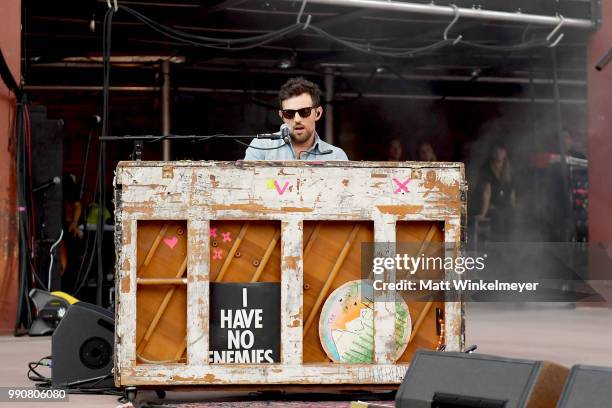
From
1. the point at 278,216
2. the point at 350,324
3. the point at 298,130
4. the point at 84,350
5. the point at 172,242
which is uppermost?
the point at 298,130

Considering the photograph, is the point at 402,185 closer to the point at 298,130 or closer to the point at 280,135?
the point at 280,135

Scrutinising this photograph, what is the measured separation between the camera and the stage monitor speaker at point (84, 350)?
6711 mm

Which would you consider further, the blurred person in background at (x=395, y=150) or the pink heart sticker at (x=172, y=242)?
the blurred person in background at (x=395, y=150)

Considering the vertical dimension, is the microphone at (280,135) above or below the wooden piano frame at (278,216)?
above

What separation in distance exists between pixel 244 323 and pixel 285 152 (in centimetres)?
122

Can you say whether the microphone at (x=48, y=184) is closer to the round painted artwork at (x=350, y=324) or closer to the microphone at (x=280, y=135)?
the microphone at (x=280, y=135)

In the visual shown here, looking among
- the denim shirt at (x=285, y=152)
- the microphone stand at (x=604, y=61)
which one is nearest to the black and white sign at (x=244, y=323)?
the denim shirt at (x=285, y=152)

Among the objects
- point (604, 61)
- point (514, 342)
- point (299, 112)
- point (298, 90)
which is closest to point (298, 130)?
point (299, 112)

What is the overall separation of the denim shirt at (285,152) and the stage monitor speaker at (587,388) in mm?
3002

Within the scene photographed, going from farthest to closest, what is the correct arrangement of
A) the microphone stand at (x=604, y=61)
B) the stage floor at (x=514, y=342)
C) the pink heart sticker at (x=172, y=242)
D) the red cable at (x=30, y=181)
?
the microphone stand at (x=604, y=61)
the red cable at (x=30, y=181)
the stage floor at (x=514, y=342)
the pink heart sticker at (x=172, y=242)

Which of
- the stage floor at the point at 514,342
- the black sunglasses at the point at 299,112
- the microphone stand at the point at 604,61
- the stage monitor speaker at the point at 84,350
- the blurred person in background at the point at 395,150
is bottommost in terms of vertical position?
the stage floor at the point at 514,342

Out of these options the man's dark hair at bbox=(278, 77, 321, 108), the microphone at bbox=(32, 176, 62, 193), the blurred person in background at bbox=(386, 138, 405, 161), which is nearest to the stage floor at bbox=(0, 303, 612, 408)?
the microphone at bbox=(32, 176, 62, 193)

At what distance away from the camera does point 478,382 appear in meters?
4.62

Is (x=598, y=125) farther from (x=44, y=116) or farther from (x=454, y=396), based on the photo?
(x=454, y=396)
